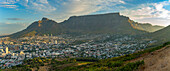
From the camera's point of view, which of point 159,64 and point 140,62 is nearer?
point 159,64

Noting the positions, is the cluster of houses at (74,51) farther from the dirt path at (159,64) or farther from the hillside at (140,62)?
the dirt path at (159,64)

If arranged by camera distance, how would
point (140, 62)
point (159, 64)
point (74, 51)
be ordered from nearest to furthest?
1. point (159, 64)
2. point (140, 62)
3. point (74, 51)

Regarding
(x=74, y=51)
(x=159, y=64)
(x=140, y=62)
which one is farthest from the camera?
(x=74, y=51)

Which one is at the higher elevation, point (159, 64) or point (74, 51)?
point (159, 64)

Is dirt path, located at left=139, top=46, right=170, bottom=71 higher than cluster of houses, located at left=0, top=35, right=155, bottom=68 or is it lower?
higher

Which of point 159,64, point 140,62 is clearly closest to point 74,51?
point 140,62

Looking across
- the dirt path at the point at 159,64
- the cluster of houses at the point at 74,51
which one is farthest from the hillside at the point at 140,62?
the cluster of houses at the point at 74,51

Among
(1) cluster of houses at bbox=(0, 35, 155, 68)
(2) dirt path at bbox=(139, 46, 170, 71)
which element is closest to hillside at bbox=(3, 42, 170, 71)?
A: (2) dirt path at bbox=(139, 46, 170, 71)

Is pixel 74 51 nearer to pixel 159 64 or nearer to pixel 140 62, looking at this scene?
pixel 140 62

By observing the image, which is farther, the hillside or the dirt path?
the hillside

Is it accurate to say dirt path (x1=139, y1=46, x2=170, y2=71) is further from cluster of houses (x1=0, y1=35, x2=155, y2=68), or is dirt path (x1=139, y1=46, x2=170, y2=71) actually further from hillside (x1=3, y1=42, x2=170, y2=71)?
cluster of houses (x1=0, y1=35, x2=155, y2=68)

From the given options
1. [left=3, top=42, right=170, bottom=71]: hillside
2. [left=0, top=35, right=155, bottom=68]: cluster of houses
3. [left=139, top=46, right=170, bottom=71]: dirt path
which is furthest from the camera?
[left=0, top=35, right=155, bottom=68]: cluster of houses

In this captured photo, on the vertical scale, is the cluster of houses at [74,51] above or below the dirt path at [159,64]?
below

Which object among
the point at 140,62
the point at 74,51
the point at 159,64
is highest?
the point at 159,64
